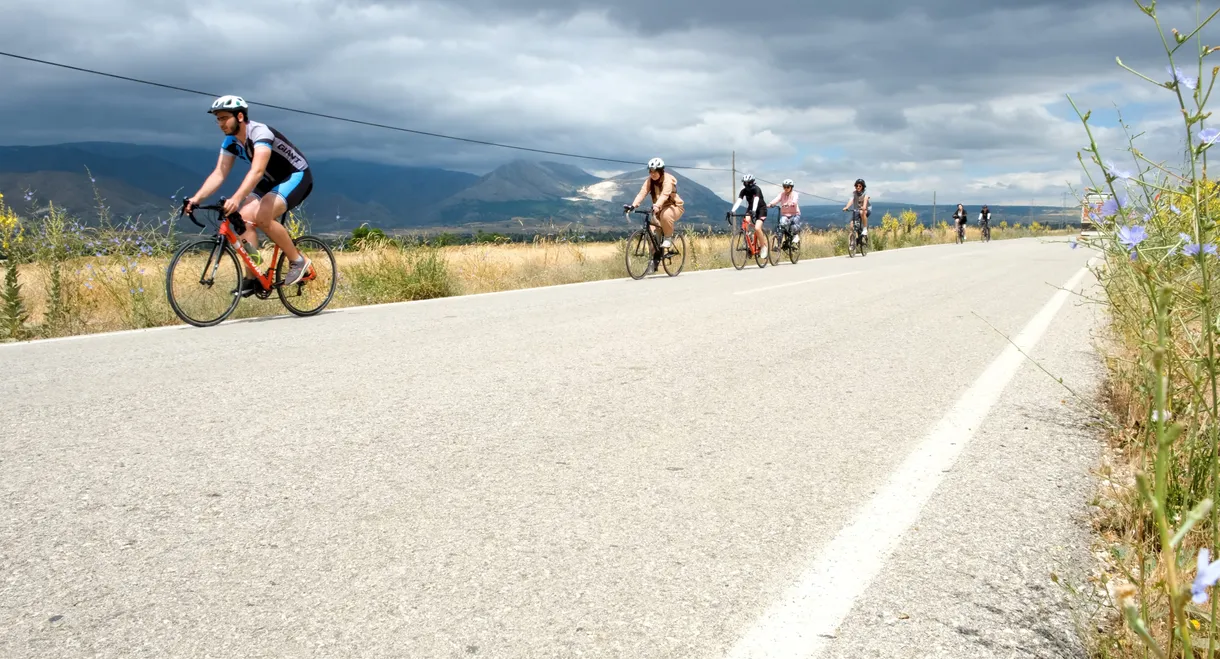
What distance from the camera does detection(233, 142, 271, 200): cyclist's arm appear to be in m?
7.99

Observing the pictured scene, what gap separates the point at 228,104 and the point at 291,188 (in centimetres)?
104

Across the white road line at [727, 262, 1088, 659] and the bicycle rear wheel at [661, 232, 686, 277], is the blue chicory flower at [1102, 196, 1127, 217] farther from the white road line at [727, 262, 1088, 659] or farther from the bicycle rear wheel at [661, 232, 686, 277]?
the bicycle rear wheel at [661, 232, 686, 277]

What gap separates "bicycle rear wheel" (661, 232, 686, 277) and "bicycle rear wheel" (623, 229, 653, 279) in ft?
1.24

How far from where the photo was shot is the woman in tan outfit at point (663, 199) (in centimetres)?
1428

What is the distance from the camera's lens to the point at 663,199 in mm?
14359

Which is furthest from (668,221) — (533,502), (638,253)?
(533,502)

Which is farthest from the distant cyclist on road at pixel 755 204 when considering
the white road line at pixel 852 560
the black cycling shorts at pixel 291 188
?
the white road line at pixel 852 560

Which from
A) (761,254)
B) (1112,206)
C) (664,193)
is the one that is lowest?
(761,254)

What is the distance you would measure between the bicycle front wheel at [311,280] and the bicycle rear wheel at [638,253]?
5.58 metres

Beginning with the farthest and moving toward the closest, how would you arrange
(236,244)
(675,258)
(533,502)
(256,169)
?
1. (675,258)
2. (236,244)
3. (256,169)
4. (533,502)

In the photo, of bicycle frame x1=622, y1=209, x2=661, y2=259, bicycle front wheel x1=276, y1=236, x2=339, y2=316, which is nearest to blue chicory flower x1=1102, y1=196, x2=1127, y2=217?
bicycle front wheel x1=276, y1=236, x2=339, y2=316

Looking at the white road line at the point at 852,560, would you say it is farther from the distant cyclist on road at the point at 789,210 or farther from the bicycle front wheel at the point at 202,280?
the distant cyclist on road at the point at 789,210

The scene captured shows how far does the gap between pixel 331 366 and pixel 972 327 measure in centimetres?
556

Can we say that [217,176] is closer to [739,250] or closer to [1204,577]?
[1204,577]
